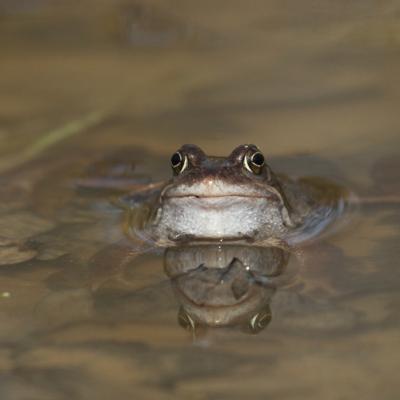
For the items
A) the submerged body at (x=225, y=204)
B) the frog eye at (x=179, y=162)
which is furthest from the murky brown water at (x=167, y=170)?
the frog eye at (x=179, y=162)

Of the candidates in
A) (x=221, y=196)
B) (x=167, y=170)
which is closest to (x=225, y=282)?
(x=221, y=196)

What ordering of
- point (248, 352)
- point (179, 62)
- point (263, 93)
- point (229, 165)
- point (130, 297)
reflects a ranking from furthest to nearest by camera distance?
1. point (179, 62)
2. point (263, 93)
3. point (229, 165)
4. point (130, 297)
5. point (248, 352)

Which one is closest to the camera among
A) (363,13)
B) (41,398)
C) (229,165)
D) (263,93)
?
(41,398)

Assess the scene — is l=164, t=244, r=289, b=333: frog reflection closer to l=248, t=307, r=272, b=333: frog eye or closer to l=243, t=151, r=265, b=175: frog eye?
l=248, t=307, r=272, b=333: frog eye

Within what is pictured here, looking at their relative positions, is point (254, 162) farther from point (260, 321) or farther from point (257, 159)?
point (260, 321)

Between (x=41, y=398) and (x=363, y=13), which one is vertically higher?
(x=363, y=13)

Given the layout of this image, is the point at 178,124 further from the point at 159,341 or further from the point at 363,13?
the point at 159,341

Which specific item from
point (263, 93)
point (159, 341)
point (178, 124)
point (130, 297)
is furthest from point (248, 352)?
point (263, 93)

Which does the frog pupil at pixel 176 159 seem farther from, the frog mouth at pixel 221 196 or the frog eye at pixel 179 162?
the frog mouth at pixel 221 196
